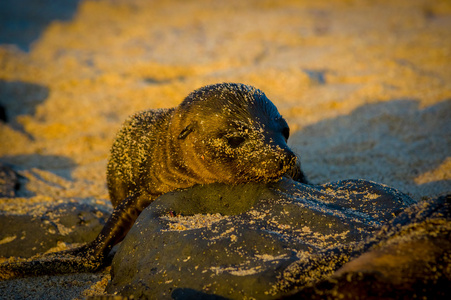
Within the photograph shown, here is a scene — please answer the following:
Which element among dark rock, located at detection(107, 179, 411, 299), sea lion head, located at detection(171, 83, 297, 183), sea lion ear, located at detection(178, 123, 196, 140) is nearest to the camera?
dark rock, located at detection(107, 179, 411, 299)

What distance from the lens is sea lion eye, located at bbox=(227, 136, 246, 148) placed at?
2.88 m

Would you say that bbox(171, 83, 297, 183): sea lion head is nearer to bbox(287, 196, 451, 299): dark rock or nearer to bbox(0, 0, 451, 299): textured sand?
bbox(287, 196, 451, 299): dark rock

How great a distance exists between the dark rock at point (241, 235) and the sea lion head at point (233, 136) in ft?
0.49

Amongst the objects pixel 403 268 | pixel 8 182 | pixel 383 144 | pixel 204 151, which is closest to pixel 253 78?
pixel 383 144

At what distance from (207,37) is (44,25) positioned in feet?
18.1

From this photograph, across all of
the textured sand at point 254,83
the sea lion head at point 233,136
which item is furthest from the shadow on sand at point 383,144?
the sea lion head at point 233,136

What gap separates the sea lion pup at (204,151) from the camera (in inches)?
111

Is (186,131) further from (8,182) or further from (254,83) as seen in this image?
(254,83)

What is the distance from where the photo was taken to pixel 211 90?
10.3 ft

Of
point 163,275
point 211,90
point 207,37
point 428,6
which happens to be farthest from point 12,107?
point 428,6

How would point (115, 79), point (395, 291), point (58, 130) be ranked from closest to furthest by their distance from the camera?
point (395, 291) → point (58, 130) → point (115, 79)

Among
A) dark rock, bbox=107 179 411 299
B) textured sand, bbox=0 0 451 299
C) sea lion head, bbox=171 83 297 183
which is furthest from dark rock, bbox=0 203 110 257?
sea lion head, bbox=171 83 297 183

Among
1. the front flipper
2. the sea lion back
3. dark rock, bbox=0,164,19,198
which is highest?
the sea lion back

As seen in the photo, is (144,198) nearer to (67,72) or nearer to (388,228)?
(388,228)
